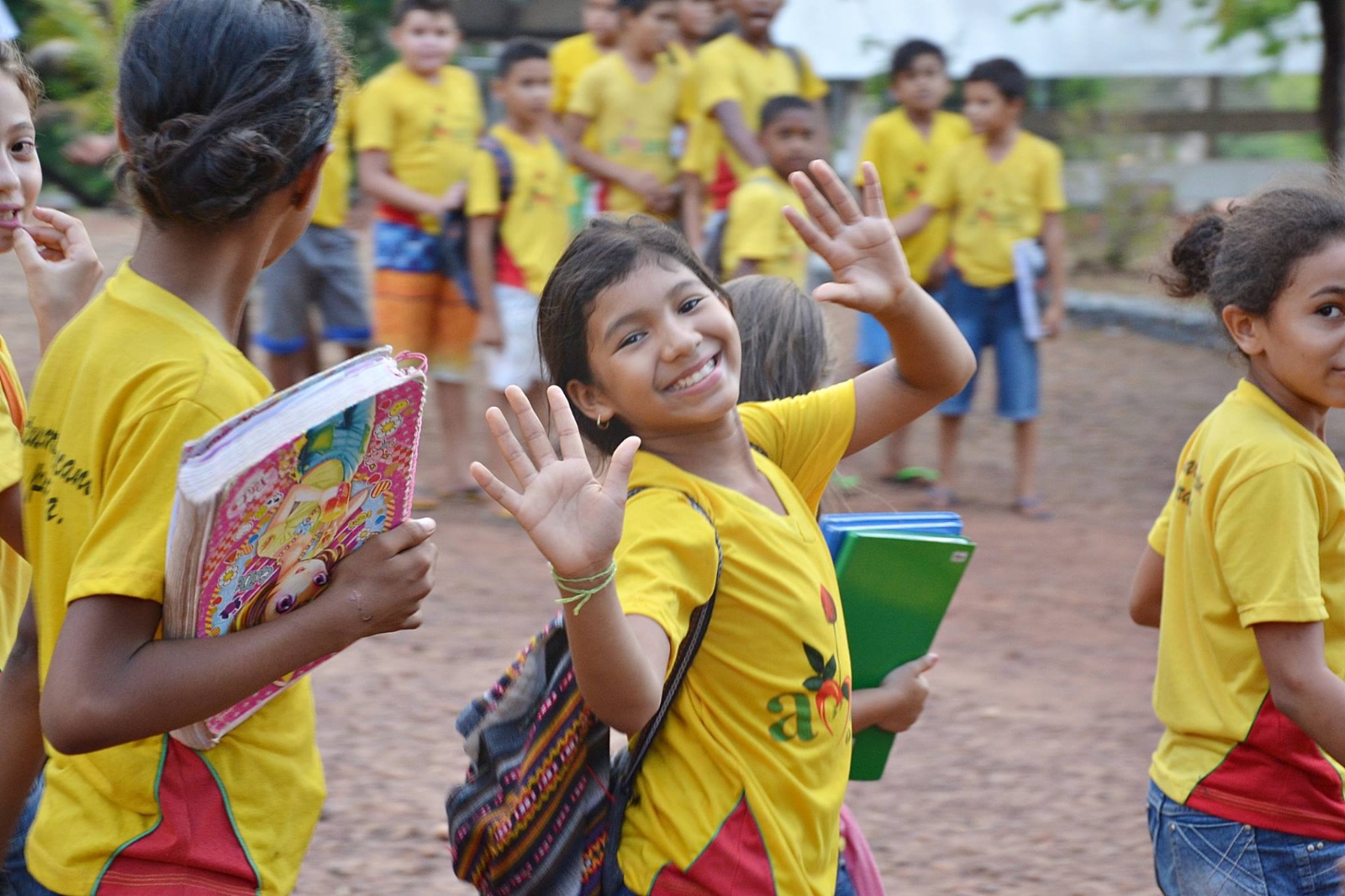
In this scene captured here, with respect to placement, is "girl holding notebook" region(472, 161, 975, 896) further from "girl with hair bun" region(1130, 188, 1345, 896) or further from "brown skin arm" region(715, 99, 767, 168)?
"brown skin arm" region(715, 99, 767, 168)

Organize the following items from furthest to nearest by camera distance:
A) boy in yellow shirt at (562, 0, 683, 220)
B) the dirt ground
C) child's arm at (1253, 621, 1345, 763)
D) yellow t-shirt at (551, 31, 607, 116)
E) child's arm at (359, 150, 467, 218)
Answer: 1. yellow t-shirt at (551, 31, 607, 116)
2. boy in yellow shirt at (562, 0, 683, 220)
3. child's arm at (359, 150, 467, 218)
4. the dirt ground
5. child's arm at (1253, 621, 1345, 763)

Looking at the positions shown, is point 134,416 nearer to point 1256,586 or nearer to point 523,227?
point 1256,586

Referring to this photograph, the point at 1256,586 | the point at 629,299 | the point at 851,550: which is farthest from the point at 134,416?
the point at 1256,586

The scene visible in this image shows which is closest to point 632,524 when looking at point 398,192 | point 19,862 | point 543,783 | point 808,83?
point 543,783

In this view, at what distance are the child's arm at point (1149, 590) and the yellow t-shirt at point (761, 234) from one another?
3.69m

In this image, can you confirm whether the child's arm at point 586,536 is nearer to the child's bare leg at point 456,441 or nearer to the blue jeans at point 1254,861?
the blue jeans at point 1254,861

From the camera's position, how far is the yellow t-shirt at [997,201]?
727 cm

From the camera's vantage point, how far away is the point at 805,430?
2.53 metres

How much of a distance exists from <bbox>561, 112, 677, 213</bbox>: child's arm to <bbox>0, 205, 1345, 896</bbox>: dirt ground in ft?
5.66

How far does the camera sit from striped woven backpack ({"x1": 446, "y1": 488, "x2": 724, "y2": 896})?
2.09m

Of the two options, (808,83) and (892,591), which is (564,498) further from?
(808,83)

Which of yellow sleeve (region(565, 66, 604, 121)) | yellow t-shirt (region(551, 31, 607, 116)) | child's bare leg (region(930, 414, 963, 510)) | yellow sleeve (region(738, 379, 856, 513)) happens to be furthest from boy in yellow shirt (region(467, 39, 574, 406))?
yellow sleeve (region(738, 379, 856, 513))

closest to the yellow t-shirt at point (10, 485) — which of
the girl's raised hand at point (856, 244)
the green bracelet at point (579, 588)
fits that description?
the green bracelet at point (579, 588)

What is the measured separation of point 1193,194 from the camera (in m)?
15.9
